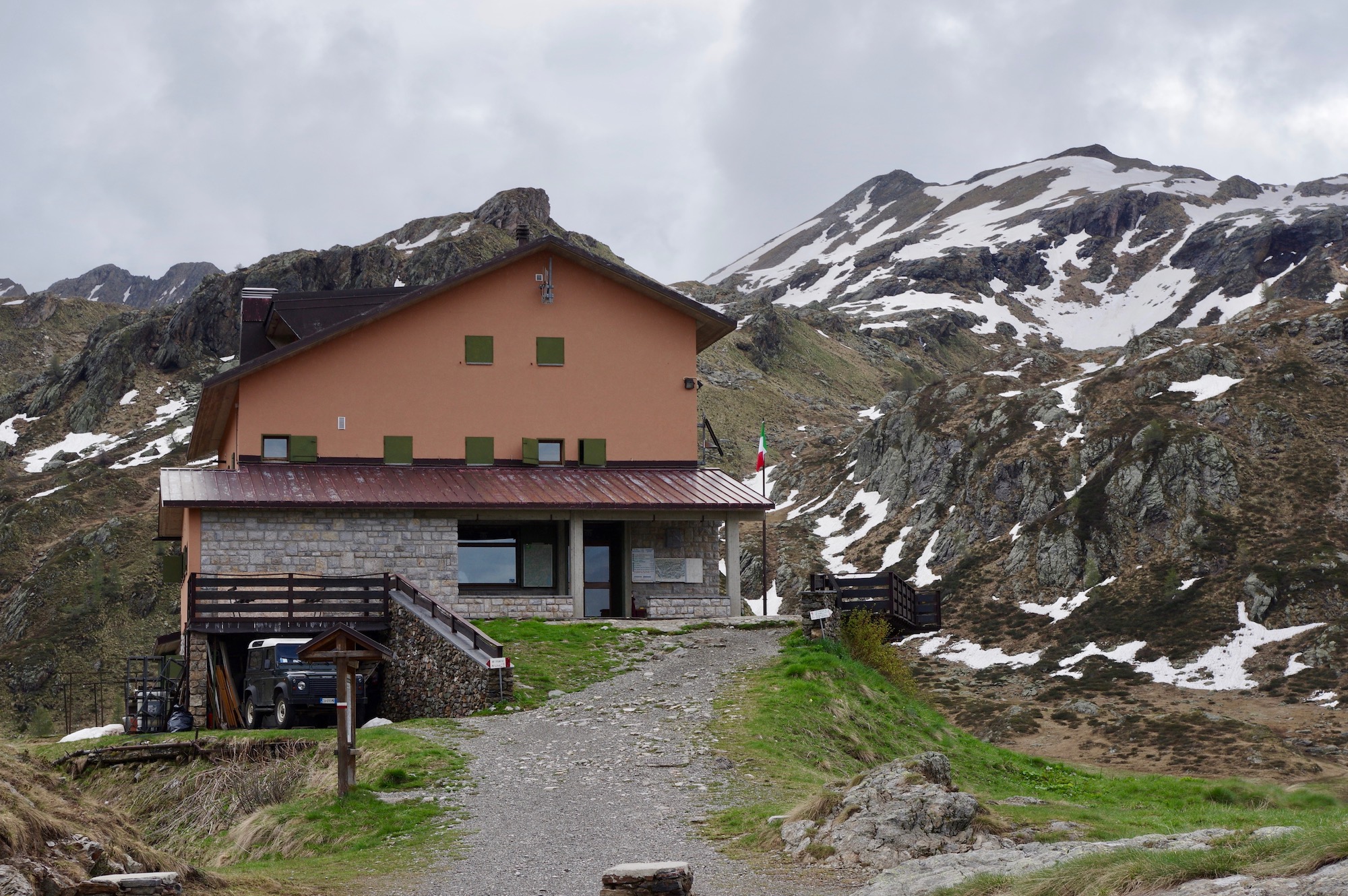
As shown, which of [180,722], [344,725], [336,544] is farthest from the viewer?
[336,544]

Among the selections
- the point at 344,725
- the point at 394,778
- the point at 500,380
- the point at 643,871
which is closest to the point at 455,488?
the point at 500,380

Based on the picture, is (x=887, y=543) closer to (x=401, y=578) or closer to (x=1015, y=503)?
(x=1015, y=503)

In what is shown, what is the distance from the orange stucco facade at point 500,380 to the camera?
1347 inches

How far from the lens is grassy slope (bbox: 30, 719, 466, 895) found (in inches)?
531

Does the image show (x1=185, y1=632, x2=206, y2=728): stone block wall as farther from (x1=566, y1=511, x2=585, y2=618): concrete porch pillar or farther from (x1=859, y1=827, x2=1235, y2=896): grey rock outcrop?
(x1=859, y1=827, x2=1235, y2=896): grey rock outcrop

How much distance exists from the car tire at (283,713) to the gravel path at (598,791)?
3930 mm

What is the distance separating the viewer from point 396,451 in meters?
34.6

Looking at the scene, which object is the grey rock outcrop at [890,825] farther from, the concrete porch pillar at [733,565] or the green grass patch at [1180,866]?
the concrete porch pillar at [733,565]

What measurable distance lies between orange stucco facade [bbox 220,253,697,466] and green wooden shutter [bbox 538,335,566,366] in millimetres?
151

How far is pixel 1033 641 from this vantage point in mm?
63375

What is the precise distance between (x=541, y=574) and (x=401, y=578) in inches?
272

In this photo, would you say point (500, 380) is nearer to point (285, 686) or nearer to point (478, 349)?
point (478, 349)

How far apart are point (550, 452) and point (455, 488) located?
4.03 m

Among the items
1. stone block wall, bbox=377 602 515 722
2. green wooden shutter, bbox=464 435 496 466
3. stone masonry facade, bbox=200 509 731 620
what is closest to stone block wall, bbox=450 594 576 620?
stone masonry facade, bbox=200 509 731 620
